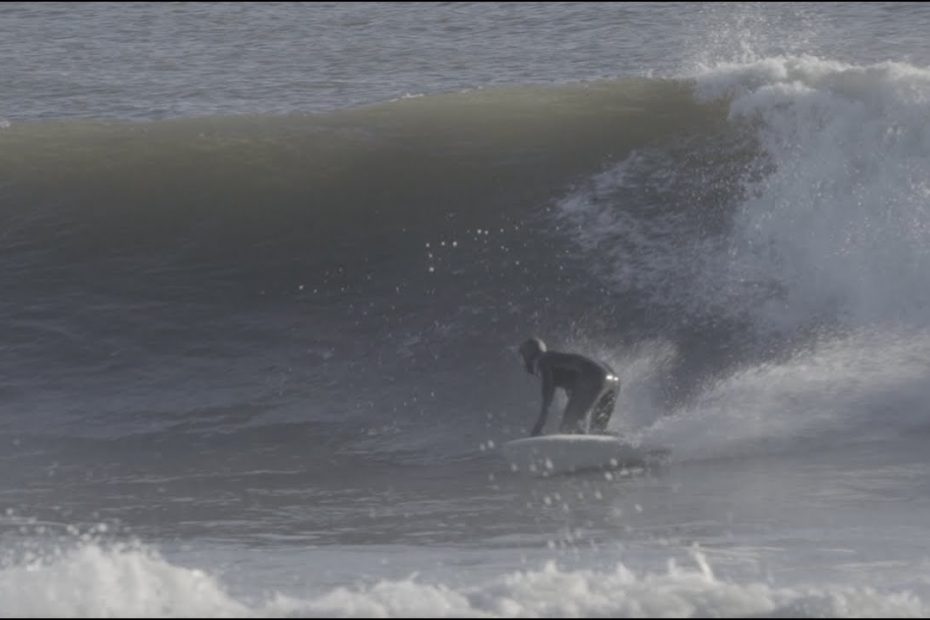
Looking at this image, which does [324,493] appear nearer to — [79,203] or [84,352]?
[84,352]

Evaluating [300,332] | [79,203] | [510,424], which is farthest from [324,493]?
[79,203]

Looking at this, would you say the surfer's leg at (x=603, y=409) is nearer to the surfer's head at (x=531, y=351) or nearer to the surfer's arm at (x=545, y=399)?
the surfer's arm at (x=545, y=399)

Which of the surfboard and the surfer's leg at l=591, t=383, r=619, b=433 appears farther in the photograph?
the surfer's leg at l=591, t=383, r=619, b=433

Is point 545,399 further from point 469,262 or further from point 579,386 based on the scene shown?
point 469,262

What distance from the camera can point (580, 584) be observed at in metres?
8.30

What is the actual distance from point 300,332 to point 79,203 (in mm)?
3248

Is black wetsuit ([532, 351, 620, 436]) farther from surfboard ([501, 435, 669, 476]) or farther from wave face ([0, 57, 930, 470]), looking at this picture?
wave face ([0, 57, 930, 470])

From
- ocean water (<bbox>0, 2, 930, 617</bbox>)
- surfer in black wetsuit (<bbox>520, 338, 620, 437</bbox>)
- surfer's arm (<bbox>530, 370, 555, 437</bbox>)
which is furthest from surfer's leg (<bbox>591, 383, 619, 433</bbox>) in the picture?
ocean water (<bbox>0, 2, 930, 617</bbox>)

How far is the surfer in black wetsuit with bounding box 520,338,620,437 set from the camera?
11836 millimetres

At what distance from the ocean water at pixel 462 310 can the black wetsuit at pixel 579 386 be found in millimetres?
474

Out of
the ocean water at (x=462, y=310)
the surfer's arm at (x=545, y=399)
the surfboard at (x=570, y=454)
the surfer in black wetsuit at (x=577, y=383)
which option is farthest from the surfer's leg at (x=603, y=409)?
the ocean water at (x=462, y=310)

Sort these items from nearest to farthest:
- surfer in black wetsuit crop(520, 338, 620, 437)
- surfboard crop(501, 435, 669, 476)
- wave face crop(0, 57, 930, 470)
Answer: surfboard crop(501, 435, 669, 476) < surfer in black wetsuit crop(520, 338, 620, 437) < wave face crop(0, 57, 930, 470)

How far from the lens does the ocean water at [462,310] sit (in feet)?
31.4

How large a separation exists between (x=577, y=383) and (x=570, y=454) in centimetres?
52
